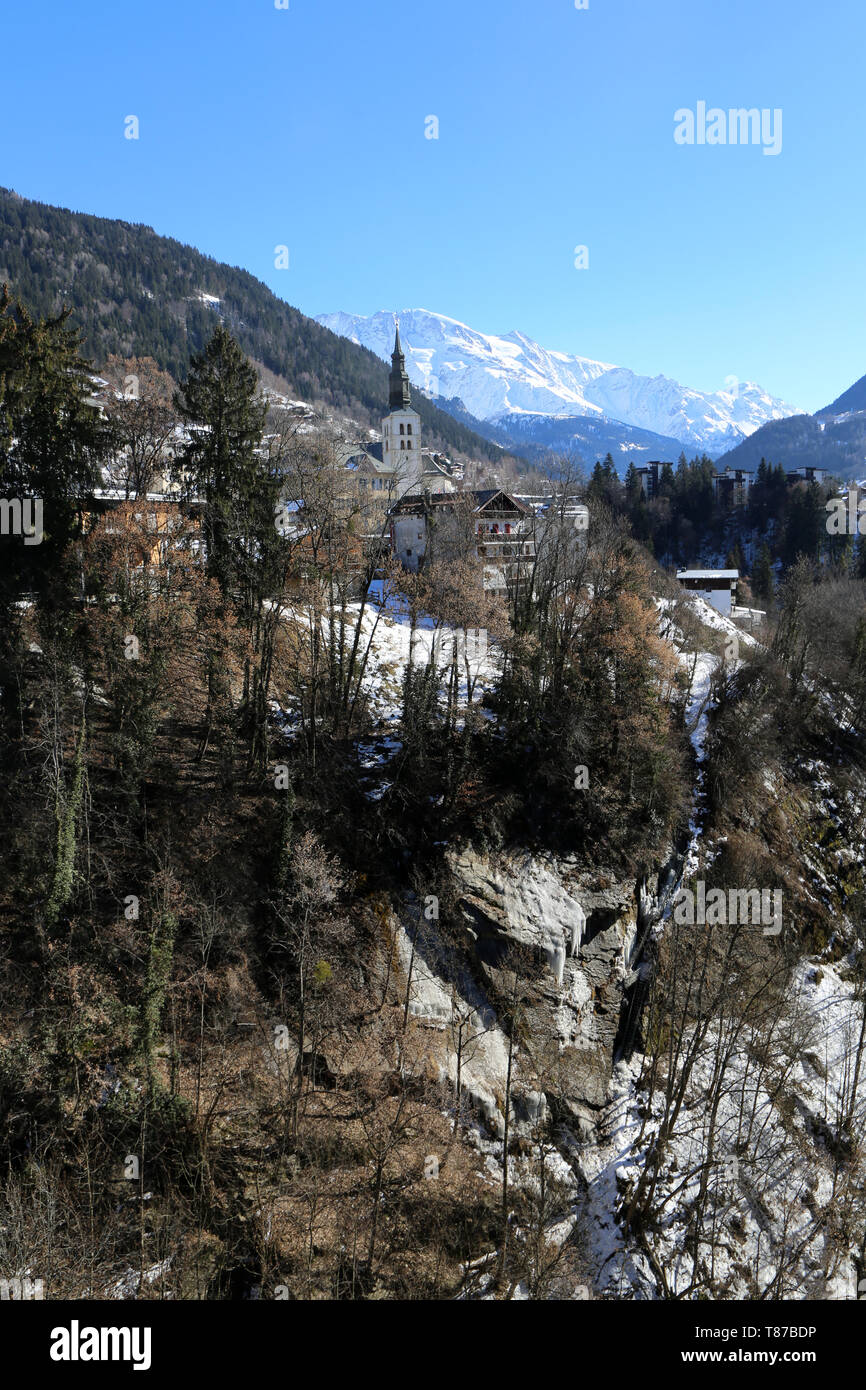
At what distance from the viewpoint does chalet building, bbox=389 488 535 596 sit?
50250 mm

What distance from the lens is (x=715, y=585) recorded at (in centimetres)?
8894

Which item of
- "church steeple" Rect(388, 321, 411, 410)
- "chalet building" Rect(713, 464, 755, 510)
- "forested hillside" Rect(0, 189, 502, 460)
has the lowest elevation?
"chalet building" Rect(713, 464, 755, 510)

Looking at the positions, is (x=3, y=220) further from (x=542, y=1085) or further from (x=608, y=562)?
(x=542, y=1085)

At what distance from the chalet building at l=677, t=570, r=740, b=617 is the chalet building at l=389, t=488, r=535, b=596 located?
104 feet

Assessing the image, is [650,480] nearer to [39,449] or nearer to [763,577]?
[763,577]

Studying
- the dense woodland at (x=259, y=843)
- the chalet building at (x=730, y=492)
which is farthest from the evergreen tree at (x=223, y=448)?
the chalet building at (x=730, y=492)

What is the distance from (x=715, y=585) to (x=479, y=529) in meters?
44.4

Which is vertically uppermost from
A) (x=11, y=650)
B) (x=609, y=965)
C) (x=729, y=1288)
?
(x=11, y=650)

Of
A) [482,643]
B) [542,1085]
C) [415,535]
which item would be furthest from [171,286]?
[542,1085]

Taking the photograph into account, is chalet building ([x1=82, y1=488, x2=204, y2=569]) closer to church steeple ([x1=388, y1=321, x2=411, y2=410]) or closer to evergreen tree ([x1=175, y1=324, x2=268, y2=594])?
evergreen tree ([x1=175, y1=324, x2=268, y2=594])

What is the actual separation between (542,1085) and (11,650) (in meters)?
30.1

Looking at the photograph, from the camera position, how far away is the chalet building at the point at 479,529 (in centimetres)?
5025

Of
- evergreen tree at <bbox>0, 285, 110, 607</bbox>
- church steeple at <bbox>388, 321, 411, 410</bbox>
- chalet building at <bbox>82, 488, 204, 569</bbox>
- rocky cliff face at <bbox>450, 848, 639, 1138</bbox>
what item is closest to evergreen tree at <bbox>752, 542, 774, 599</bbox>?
church steeple at <bbox>388, 321, 411, 410</bbox>

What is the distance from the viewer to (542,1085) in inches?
1304
